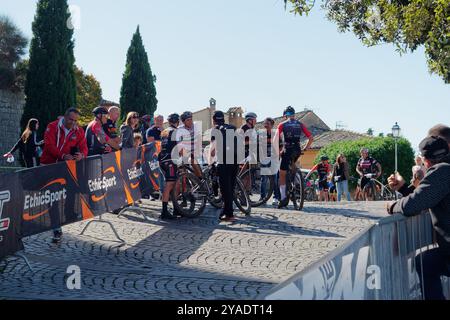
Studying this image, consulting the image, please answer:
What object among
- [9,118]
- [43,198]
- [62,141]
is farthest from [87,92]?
[43,198]

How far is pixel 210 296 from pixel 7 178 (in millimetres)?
2899

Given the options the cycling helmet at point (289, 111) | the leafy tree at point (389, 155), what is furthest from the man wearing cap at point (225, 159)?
the leafy tree at point (389, 155)

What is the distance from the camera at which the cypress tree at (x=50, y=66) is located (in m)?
30.4

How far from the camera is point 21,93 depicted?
32656mm

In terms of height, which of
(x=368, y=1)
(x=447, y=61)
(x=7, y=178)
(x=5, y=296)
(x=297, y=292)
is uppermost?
(x=368, y=1)

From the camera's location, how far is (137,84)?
41000 millimetres

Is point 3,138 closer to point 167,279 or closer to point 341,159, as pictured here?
point 341,159

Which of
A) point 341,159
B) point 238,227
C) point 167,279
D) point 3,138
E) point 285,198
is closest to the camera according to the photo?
point 167,279

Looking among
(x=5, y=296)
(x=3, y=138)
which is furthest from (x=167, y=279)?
(x=3, y=138)

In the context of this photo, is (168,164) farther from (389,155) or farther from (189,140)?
(389,155)

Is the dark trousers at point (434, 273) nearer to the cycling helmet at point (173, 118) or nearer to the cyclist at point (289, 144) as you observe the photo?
the cycling helmet at point (173, 118)

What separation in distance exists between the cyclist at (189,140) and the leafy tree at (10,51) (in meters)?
22.5

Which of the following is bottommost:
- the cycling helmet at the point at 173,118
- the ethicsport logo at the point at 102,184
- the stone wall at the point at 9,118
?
the ethicsport logo at the point at 102,184

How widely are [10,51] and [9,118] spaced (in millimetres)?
4160
